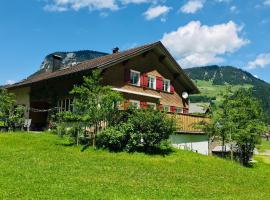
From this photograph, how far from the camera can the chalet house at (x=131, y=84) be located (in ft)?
102

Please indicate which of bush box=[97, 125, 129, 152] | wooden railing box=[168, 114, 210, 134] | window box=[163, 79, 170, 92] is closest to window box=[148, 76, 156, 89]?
window box=[163, 79, 170, 92]

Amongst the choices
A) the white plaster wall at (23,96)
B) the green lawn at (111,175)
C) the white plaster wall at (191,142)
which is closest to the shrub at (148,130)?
the green lawn at (111,175)

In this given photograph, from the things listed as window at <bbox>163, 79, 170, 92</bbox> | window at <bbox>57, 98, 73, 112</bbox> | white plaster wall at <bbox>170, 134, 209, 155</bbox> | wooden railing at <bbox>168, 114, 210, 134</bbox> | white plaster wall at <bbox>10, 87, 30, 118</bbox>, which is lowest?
white plaster wall at <bbox>170, 134, 209, 155</bbox>

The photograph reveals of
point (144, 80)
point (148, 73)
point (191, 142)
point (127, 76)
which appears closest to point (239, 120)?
point (191, 142)

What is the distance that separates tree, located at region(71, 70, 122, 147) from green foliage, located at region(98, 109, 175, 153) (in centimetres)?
100

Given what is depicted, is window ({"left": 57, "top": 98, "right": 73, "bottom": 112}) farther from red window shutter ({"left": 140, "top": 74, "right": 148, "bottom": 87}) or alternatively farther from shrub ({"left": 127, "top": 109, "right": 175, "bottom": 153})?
shrub ({"left": 127, "top": 109, "right": 175, "bottom": 153})

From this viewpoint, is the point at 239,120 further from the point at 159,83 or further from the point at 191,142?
the point at 159,83

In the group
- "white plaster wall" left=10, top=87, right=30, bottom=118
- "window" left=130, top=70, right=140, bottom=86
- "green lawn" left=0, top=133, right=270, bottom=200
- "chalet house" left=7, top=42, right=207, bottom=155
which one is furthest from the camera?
"white plaster wall" left=10, top=87, right=30, bottom=118

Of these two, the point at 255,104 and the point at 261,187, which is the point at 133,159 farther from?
the point at 255,104

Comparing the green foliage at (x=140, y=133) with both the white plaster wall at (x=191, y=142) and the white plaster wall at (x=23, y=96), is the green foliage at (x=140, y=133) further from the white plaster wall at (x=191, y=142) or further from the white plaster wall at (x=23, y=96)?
the white plaster wall at (x=23, y=96)

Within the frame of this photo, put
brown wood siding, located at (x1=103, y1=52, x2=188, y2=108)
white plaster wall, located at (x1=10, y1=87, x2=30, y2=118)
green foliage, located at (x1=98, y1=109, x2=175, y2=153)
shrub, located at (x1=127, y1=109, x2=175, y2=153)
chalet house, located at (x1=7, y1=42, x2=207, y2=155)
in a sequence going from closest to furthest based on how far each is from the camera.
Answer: green foliage, located at (x1=98, y1=109, x2=175, y2=153), shrub, located at (x1=127, y1=109, x2=175, y2=153), chalet house, located at (x1=7, y1=42, x2=207, y2=155), brown wood siding, located at (x1=103, y1=52, x2=188, y2=108), white plaster wall, located at (x1=10, y1=87, x2=30, y2=118)

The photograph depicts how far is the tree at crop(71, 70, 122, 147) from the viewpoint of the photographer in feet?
76.0

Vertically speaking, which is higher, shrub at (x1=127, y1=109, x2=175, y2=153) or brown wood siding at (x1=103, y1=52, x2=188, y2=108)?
brown wood siding at (x1=103, y1=52, x2=188, y2=108)

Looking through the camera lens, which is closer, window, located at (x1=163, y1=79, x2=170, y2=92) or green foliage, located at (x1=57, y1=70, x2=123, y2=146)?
green foliage, located at (x1=57, y1=70, x2=123, y2=146)
